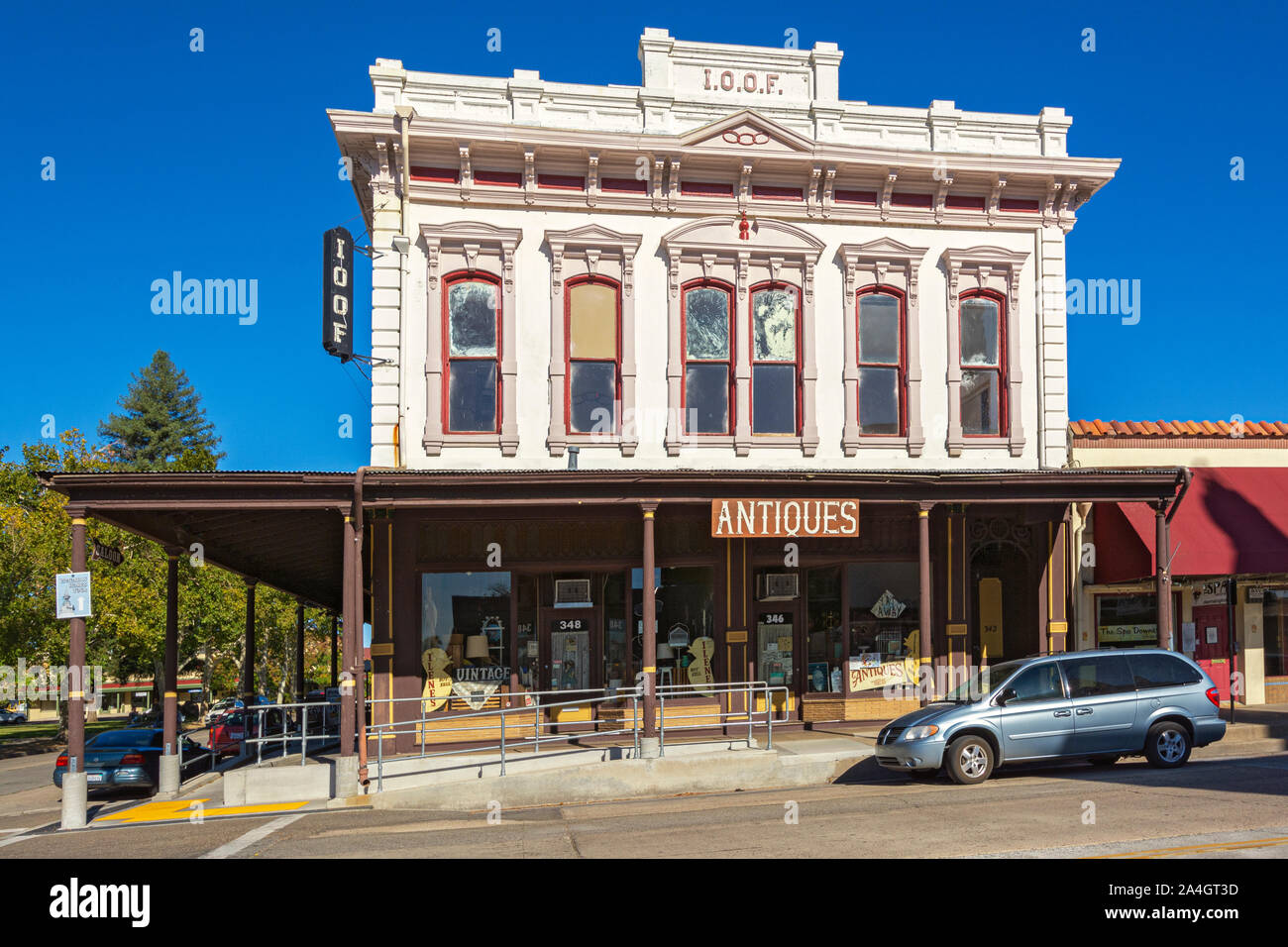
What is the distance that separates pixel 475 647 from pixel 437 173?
7.96m

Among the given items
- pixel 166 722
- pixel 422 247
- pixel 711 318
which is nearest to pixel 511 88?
pixel 422 247

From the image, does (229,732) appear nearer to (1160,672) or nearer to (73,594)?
(73,594)

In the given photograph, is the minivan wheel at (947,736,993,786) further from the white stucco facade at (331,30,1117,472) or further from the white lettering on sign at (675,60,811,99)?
the white lettering on sign at (675,60,811,99)

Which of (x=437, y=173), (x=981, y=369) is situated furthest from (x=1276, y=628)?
(x=437, y=173)

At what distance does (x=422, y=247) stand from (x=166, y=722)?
8.65 meters

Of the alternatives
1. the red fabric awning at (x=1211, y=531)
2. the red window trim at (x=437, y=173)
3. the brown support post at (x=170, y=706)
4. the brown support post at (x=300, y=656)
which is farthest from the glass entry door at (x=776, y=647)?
the brown support post at (x=300, y=656)

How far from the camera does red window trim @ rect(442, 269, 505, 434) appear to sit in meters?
17.8

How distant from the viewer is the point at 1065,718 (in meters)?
13.9

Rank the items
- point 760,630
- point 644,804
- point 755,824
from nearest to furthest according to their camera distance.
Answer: point 755,824 < point 644,804 < point 760,630

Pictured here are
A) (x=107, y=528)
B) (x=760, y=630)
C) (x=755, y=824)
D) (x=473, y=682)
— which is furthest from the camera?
(x=107, y=528)

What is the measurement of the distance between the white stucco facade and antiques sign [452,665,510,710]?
11.2 feet

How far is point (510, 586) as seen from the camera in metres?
18.1

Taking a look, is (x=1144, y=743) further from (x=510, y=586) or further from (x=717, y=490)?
A: (x=510, y=586)

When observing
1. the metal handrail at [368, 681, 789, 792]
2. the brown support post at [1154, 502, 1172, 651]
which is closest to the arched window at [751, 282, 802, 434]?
the metal handrail at [368, 681, 789, 792]
